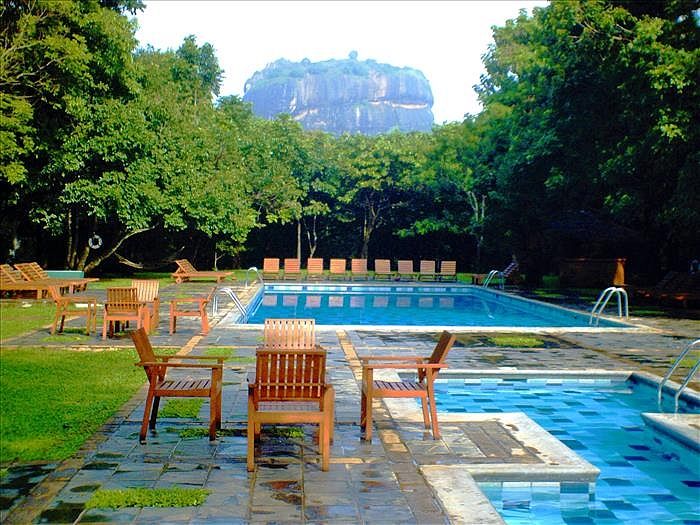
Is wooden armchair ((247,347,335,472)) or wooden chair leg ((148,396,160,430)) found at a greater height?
wooden armchair ((247,347,335,472))

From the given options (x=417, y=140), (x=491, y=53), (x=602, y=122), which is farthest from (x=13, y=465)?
(x=491, y=53)

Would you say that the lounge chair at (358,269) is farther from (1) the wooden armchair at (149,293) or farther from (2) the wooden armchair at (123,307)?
(2) the wooden armchair at (123,307)

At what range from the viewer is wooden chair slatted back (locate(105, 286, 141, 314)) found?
10.9 meters

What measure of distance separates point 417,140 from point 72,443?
29.3 meters

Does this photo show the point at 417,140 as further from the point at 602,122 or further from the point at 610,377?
the point at 610,377

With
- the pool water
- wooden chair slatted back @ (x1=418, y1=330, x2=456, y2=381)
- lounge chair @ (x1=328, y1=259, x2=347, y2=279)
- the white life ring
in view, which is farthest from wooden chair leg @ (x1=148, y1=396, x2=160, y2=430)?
lounge chair @ (x1=328, y1=259, x2=347, y2=279)

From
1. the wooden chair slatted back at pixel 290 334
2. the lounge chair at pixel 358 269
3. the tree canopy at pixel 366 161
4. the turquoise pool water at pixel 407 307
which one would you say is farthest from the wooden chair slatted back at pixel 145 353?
the lounge chair at pixel 358 269

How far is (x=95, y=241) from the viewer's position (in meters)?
24.0

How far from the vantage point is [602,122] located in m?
19.1

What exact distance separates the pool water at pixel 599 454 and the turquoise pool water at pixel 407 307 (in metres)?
6.73

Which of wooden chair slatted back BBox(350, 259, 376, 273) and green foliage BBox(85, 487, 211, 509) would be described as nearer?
green foliage BBox(85, 487, 211, 509)

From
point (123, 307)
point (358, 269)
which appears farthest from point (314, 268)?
point (123, 307)

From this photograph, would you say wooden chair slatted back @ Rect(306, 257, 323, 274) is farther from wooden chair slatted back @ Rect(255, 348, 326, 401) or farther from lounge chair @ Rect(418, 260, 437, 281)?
wooden chair slatted back @ Rect(255, 348, 326, 401)

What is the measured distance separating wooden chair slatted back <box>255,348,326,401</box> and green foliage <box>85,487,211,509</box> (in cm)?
92
